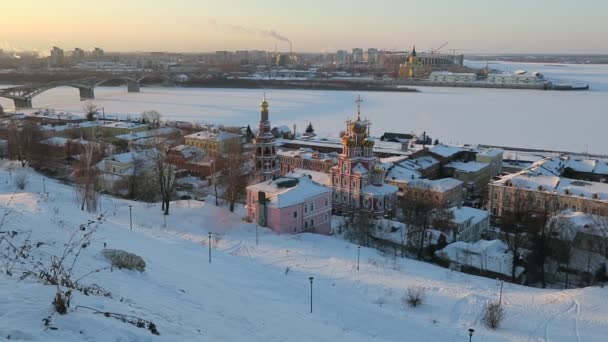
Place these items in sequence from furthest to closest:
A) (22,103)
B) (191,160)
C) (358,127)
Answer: (22,103) < (191,160) < (358,127)

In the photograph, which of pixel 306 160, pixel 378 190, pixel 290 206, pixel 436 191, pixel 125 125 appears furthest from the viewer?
pixel 125 125

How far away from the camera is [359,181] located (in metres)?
22.1

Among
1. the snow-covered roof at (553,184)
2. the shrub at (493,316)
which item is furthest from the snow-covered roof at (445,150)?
the shrub at (493,316)

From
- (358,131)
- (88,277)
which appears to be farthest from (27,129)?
(88,277)

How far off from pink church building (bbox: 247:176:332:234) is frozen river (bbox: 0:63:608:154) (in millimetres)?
20490

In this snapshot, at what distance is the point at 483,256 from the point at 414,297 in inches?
238

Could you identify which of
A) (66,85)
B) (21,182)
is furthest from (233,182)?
(66,85)

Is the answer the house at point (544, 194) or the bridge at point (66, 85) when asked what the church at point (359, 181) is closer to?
the house at point (544, 194)

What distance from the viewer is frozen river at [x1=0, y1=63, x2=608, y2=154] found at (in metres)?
38.3

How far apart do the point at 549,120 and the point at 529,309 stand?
37.6 meters

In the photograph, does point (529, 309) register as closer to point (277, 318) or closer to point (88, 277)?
point (277, 318)

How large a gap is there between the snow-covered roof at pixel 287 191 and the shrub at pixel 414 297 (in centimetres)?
702

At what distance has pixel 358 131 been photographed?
22.4 m

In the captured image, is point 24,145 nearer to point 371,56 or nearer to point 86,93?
point 86,93
